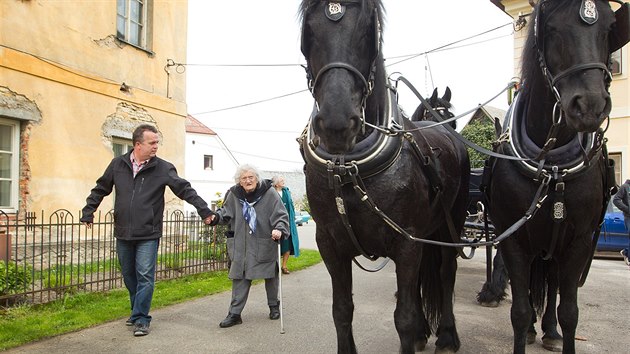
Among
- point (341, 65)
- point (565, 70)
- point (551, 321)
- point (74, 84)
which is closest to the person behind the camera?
point (341, 65)

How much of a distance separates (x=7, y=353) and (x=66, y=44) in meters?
6.41

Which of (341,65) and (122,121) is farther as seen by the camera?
(122,121)

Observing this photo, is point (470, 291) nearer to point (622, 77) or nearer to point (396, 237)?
point (396, 237)

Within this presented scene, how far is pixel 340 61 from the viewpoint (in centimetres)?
246

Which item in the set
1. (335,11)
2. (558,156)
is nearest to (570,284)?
(558,156)

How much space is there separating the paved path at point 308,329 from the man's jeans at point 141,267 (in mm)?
233

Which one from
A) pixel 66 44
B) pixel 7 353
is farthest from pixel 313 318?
pixel 66 44

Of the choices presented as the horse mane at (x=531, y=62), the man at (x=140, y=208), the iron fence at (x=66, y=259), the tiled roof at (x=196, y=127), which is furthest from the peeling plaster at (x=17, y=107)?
the tiled roof at (x=196, y=127)

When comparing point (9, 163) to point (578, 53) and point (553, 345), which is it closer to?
point (553, 345)

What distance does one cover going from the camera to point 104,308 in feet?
19.2

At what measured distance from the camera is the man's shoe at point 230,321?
17.3 ft

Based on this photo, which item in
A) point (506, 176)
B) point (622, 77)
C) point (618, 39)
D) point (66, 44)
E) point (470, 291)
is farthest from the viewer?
point (622, 77)

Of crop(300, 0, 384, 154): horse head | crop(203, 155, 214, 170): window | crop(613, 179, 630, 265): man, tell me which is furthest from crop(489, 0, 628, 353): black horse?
crop(203, 155, 214, 170): window

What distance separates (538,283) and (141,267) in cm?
377
